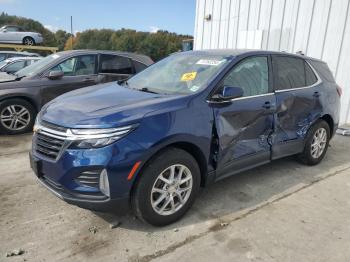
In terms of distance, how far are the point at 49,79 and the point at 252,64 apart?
4.12m

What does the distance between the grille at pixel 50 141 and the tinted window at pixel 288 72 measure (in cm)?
259

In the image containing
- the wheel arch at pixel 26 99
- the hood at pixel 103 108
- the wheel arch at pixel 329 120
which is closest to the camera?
the hood at pixel 103 108

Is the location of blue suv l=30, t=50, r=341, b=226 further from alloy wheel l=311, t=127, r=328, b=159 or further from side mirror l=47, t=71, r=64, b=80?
side mirror l=47, t=71, r=64, b=80

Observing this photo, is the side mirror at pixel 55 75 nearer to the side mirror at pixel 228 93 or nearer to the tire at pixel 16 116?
the tire at pixel 16 116

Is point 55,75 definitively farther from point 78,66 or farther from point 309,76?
point 309,76

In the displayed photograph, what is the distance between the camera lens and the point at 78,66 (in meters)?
6.64

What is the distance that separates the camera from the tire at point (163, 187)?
9.20 ft

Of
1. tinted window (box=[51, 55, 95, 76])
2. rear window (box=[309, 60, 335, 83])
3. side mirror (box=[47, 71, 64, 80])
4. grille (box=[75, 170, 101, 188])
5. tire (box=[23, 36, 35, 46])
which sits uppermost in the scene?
tire (box=[23, 36, 35, 46])

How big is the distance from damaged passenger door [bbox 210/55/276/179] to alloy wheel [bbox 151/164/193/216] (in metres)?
0.43

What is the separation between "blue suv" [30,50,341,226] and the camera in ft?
8.75

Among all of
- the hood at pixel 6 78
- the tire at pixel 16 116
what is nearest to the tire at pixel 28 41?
the hood at pixel 6 78

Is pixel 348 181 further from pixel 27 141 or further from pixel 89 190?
pixel 27 141

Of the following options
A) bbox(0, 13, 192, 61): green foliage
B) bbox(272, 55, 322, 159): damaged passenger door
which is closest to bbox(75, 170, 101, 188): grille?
bbox(272, 55, 322, 159): damaged passenger door

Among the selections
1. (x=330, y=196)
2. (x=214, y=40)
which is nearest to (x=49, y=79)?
(x=330, y=196)
